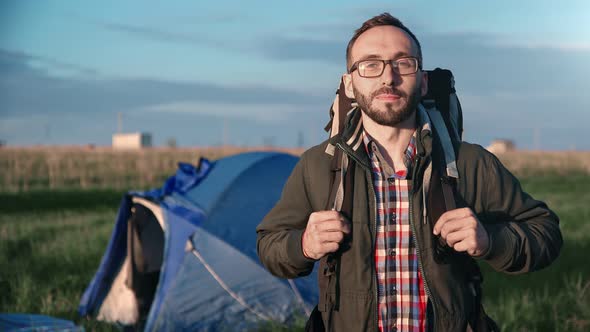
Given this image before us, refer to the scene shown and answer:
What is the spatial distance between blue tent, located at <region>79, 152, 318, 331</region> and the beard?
13.1 feet

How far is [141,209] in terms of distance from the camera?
294 inches

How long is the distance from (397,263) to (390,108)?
1.93ft

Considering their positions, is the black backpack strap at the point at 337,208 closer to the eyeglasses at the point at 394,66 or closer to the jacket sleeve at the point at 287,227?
the jacket sleeve at the point at 287,227

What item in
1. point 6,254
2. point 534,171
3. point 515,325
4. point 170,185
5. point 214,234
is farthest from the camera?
point 534,171

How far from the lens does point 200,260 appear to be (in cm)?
642

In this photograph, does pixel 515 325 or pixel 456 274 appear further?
pixel 515 325

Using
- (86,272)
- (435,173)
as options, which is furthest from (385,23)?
(86,272)

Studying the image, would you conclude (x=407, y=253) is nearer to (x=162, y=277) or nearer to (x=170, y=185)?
(x=162, y=277)

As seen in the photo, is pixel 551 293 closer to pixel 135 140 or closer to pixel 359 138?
pixel 359 138

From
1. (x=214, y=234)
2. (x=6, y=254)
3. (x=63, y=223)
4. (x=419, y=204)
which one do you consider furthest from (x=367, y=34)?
(x=63, y=223)

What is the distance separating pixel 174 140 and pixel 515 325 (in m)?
81.3

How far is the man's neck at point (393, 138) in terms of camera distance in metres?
2.70

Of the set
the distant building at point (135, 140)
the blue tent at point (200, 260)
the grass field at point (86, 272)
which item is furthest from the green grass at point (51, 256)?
the distant building at point (135, 140)

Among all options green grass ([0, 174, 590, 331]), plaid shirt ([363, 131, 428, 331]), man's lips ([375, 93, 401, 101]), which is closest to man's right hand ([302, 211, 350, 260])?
plaid shirt ([363, 131, 428, 331])
